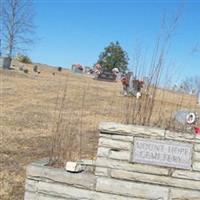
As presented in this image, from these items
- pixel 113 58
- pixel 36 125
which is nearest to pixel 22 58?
pixel 113 58

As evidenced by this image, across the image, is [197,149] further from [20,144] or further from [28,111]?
[28,111]

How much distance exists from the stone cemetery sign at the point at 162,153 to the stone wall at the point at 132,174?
0.01m

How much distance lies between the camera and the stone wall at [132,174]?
15.2 ft

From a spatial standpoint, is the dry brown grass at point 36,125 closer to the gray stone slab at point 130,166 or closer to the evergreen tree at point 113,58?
the gray stone slab at point 130,166

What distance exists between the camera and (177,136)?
4.65 metres

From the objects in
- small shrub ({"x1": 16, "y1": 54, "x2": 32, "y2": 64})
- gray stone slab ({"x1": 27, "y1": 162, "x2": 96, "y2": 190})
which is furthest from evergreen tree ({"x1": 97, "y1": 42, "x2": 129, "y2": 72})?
gray stone slab ({"x1": 27, "y1": 162, "x2": 96, "y2": 190})

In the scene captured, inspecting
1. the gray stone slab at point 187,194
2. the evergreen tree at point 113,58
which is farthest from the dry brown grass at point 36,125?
the evergreen tree at point 113,58

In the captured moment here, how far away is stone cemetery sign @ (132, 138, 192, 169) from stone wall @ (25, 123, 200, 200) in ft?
0.03

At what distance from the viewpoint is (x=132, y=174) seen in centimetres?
473

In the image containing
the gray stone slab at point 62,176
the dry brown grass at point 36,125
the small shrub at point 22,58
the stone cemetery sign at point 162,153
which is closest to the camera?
the stone cemetery sign at point 162,153

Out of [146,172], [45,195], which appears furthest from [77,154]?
[146,172]

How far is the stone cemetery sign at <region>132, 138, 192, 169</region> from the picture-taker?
182 inches

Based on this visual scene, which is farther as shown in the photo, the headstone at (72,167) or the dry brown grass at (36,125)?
the dry brown grass at (36,125)

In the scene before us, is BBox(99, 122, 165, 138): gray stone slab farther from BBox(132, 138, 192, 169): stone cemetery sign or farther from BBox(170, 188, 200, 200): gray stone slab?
BBox(170, 188, 200, 200): gray stone slab
